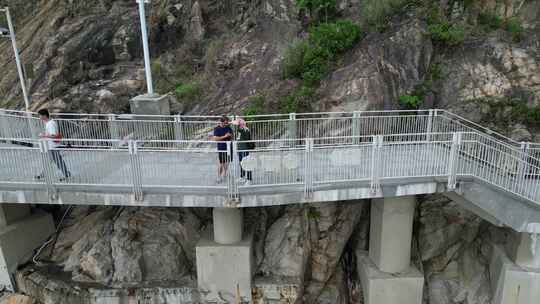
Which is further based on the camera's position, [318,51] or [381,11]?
[381,11]

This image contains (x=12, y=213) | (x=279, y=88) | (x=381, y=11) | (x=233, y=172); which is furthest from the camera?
(x=381, y=11)

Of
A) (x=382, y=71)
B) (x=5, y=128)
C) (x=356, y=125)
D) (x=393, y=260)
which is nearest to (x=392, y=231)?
(x=393, y=260)

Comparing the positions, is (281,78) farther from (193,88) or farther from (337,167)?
(337,167)

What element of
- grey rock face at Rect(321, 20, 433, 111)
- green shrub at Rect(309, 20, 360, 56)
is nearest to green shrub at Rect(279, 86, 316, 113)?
grey rock face at Rect(321, 20, 433, 111)

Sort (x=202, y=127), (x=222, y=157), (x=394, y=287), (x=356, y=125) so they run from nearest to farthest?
(x=222, y=157) → (x=394, y=287) → (x=356, y=125) → (x=202, y=127)

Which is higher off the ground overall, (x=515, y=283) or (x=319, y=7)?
(x=319, y=7)

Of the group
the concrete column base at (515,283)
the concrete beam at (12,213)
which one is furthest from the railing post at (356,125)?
the concrete beam at (12,213)

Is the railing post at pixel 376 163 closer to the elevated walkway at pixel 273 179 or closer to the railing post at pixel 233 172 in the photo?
the elevated walkway at pixel 273 179

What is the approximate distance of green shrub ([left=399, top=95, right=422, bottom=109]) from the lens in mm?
14531

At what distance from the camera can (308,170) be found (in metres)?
9.67

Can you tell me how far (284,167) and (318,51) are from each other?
7.77 meters

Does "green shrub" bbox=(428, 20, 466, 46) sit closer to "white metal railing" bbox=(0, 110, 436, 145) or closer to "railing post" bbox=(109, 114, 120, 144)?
"white metal railing" bbox=(0, 110, 436, 145)

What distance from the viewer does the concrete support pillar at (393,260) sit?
11.8 m

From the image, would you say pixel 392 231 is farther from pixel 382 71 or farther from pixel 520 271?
pixel 382 71
